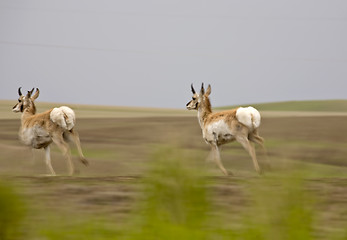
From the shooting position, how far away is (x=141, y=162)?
2494 cm

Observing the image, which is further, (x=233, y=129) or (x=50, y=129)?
(x=50, y=129)

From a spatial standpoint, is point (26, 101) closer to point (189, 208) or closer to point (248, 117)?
point (248, 117)

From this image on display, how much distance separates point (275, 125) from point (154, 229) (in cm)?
3225

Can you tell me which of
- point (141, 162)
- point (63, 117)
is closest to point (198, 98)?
point (63, 117)

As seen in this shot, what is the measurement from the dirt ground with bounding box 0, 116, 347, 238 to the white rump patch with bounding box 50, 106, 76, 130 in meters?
1.24

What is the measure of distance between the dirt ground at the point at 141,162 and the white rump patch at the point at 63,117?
1.24m

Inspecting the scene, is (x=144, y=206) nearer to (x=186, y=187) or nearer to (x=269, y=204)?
(x=186, y=187)

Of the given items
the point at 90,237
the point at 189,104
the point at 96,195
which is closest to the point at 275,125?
the point at 189,104

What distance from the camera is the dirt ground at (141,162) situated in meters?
11.7

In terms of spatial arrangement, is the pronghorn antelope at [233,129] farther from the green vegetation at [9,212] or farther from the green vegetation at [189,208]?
the green vegetation at [9,212]

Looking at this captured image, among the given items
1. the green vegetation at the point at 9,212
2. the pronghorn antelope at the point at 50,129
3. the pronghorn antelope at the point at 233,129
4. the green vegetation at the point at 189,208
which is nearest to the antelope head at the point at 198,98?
the pronghorn antelope at the point at 233,129

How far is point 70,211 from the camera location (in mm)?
11547

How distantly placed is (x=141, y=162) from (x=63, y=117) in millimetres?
6480

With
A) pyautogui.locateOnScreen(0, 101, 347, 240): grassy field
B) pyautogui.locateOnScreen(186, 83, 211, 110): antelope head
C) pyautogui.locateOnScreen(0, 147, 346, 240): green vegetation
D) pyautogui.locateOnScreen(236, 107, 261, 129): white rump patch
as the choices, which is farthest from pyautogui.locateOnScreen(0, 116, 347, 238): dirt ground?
pyautogui.locateOnScreen(186, 83, 211, 110): antelope head
